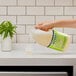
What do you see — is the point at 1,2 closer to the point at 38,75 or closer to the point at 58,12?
the point at 58,12

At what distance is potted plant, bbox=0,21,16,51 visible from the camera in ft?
4.70

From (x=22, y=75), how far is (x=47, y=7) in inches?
22.2

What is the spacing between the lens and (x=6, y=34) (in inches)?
56.1

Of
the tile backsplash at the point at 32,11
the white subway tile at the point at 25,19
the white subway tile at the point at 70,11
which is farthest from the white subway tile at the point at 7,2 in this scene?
the white subway tile at the point at 70,11

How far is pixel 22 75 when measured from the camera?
3.86 ft

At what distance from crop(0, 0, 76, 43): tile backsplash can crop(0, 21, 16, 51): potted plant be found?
12cm

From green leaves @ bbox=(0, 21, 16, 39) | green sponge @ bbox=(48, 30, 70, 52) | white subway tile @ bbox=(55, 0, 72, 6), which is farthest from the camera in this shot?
white subway tile @ bbox=(55, 0, 72, 6)

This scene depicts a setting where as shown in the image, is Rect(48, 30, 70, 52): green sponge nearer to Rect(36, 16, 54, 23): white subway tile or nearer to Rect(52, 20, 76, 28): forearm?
Rect(52, 20, 76, 28): forearm

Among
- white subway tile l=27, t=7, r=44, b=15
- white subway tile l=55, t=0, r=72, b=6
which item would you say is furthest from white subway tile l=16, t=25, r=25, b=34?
white subway tile l=55, t=0, r=72, b=6

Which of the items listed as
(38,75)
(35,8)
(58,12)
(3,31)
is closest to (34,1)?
(35,8)

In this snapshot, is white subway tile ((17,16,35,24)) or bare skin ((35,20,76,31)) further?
white subway tile ((17,16,35,24))

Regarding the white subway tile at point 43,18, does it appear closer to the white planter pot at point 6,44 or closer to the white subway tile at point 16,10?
the white subway tile at point 16,10

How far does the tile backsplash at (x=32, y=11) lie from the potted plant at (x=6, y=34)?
12 cm

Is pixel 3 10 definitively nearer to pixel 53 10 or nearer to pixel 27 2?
pixel 27 2
